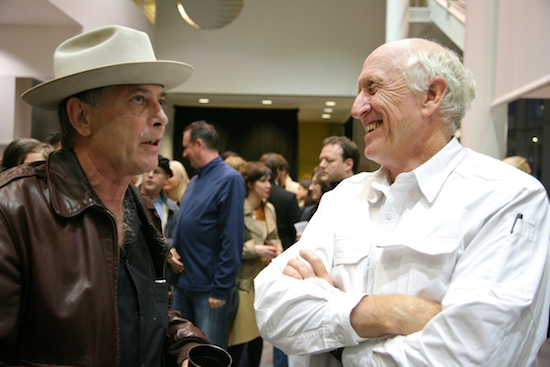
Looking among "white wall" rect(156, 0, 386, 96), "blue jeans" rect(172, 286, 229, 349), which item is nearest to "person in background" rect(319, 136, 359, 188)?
"blue jeans" rect(172, 286, 229, 349)

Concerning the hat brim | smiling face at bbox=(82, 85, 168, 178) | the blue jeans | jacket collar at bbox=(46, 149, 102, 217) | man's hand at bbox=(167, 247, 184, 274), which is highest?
the hat brim

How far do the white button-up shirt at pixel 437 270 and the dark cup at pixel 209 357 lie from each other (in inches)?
6.9

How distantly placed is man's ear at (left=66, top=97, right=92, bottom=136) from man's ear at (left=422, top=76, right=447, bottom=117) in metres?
1.10

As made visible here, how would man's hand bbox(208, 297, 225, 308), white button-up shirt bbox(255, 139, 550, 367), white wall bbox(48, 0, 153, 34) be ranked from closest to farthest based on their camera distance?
white button-up shirt bbox(255, 139, 550, 367) → man's hand bbox(208, 297, 225, 308) → white wall bbox(48, 0, 153, 34)

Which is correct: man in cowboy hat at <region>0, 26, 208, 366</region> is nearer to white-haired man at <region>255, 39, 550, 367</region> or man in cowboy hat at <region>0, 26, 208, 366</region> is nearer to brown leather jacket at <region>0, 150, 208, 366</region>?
brown leather jacket at <region>0, 150, 208, 366</region>

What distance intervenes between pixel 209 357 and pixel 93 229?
1.62 feet

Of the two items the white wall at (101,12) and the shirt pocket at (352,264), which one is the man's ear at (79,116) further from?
the white wall at (101,12)

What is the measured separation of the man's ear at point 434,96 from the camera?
126 centimetres

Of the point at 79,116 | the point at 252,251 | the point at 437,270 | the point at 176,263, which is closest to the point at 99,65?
the point at 79,116

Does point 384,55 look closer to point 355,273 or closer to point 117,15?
point 355,273

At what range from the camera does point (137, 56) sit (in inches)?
53.5

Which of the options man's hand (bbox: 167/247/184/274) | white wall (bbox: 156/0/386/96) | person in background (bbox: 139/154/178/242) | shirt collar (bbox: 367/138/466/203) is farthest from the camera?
white wall (bbox: 156/0/386/96)

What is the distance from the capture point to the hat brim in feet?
4.16

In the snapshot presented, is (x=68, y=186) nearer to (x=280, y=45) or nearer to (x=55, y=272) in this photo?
(x=55, y=272)
